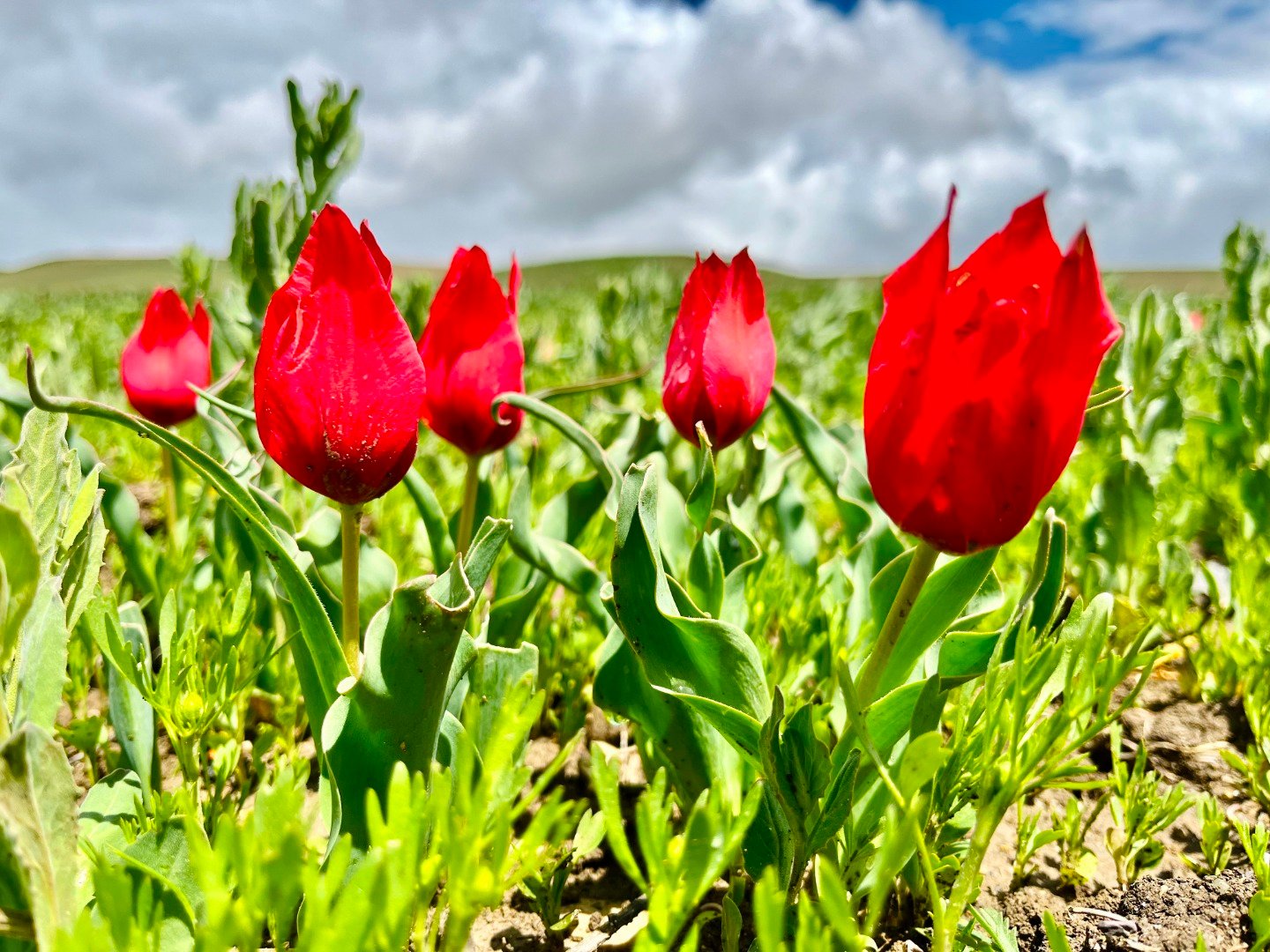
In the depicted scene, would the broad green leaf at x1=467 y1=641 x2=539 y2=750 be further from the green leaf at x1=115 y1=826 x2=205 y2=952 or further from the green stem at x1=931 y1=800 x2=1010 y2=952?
the green stem at x1=931 y1=800 x2=1010 y2=952

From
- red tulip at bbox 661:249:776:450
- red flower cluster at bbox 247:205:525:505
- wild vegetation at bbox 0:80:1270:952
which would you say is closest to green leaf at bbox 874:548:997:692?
wild vegetation at bbox 0:80:1270:952

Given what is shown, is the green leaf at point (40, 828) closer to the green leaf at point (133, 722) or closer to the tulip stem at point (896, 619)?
the green leaf at point (133, 722)

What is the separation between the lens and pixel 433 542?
5.41 feet

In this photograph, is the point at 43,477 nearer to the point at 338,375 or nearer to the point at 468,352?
the point at 338,375

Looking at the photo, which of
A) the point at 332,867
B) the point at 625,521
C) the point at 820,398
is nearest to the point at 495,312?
the point at 625,521

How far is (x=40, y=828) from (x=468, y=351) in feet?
2.72

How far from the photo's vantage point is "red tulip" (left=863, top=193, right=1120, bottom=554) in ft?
2.78

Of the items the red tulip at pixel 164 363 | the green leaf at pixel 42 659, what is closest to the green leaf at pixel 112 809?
the green leaf at pixel 42 659

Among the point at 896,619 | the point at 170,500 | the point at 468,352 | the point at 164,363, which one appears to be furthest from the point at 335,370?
the point at 170,500

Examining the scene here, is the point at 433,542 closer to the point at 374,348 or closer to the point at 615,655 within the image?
the point at 615,655

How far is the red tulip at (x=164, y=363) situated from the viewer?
1.80 metres

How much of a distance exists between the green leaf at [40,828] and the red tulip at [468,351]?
752mm

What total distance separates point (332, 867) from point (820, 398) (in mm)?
5133

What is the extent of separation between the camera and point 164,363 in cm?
183
